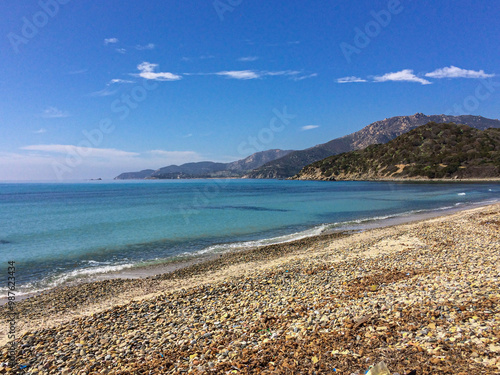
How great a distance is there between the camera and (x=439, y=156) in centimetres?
15375

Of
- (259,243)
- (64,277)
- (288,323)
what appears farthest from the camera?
(259,243)

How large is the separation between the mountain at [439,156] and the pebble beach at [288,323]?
150 m

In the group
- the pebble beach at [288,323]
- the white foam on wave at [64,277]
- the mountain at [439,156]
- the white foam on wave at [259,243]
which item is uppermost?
the mountain at [439,156]

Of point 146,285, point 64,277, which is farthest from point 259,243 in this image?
point 64,277

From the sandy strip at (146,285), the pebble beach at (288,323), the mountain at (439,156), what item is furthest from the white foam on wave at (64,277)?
the mountain at (439,156)

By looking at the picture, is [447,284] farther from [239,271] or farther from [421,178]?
[421,178]

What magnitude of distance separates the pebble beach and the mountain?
5916 inches

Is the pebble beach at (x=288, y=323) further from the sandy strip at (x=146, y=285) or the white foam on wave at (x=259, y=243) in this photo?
the white foam on wave at (x=259, y=243)

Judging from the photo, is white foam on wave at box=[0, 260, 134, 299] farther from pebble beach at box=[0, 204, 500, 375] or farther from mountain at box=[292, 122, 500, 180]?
mountain at box=[292, 122, 500, 180]

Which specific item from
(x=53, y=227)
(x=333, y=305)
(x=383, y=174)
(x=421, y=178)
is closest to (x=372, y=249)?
(x=333, y=305)

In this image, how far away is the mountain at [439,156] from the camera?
134625 millimetres

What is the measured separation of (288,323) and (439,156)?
587 feet

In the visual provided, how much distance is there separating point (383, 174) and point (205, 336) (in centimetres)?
A: 19043

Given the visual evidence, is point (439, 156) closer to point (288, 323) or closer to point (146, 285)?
point (146, 285)
